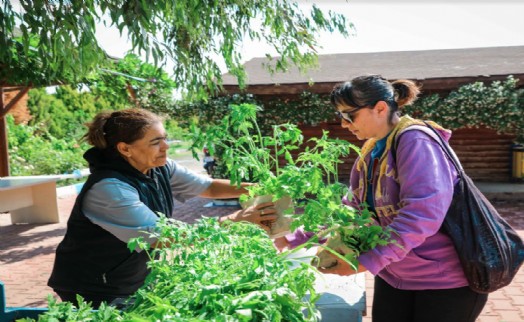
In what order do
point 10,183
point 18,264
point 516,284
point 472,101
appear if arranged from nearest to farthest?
point 516,284, point 18,264, point 10,183, point 472,101

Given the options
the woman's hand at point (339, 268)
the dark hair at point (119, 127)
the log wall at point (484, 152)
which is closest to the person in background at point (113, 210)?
the dark hair at point (119, 127)

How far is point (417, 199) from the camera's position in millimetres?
1622

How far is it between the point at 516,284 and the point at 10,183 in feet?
24.7

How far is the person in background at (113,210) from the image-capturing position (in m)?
2.02

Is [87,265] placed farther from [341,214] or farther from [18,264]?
[18,264]

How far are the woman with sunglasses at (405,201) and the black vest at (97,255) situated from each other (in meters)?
0.96

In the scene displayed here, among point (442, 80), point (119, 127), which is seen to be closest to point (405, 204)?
point (119, 127)

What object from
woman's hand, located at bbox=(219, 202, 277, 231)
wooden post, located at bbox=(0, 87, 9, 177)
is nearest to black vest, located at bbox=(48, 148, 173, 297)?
woman's hand, located at bbox=(219, 202, 277, 231)

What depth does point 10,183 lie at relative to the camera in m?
8.20

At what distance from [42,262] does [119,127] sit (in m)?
5.36

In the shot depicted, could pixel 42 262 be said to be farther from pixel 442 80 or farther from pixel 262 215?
pixel 442 80

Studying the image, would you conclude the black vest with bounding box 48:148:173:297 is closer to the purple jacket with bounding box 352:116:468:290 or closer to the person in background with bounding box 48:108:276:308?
the person in background with bounding box 48:108:276:308

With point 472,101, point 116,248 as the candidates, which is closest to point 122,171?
point 116,248

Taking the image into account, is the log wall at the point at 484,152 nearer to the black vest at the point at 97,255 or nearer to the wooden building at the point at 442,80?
the wooden building at the point at 442,80
